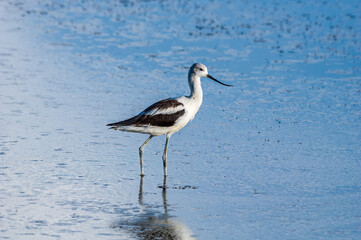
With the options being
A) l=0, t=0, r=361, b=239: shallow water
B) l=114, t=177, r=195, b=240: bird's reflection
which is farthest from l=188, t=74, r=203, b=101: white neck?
l=114, t=177, r=195, b=240: bird's reflection

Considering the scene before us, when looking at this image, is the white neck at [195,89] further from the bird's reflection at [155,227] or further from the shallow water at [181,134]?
the bird's reflection at [155,227]

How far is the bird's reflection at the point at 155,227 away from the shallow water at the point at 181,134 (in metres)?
0.02

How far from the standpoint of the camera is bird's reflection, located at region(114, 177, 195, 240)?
28.1ft

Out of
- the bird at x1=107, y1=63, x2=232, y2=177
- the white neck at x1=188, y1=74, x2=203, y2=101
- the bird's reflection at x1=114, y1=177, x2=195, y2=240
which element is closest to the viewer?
the bird's reflection at x1=114, y1=177, x2=195, y2=240

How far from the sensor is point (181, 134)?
536 inches

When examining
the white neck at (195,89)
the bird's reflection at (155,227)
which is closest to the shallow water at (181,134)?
the bird's reflection at (155,227)

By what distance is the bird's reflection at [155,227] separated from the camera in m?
8.56

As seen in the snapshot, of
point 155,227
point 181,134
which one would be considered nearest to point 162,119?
point 181,134

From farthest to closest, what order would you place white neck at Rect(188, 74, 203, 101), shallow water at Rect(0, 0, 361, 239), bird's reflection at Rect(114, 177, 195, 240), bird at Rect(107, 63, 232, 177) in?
1. white neck at Rect(188, 74, 203, 101)
2. bird at Rect(107, 63, 232, 177)
3. shallow water at Rect(0, 0, 361, 239)
4. bird's reflection at Rect(114, 177, 195, 240)

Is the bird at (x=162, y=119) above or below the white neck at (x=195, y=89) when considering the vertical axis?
A: below

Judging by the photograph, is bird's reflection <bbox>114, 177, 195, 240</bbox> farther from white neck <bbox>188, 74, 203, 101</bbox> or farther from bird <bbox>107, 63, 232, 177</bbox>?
white neck <bbox>188, 74, 203, 101</bbox>

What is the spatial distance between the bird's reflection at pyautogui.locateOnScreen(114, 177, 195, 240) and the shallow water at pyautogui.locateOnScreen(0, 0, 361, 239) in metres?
0.02

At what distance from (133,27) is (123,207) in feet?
57.7

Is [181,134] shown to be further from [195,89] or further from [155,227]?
[155,227]
